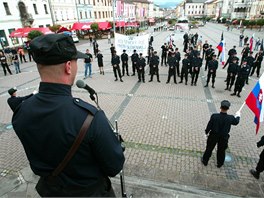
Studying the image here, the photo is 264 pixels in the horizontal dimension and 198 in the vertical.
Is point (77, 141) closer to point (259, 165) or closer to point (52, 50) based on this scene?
point (52, 50)

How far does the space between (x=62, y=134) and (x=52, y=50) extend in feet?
2.12

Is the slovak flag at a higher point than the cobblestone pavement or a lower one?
higher

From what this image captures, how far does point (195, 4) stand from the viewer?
145250 millimetres

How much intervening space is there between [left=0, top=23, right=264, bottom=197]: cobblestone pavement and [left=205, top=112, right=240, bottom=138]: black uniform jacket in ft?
3.52

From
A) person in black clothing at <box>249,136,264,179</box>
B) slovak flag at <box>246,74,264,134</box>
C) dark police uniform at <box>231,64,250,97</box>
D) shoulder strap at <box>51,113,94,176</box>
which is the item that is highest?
shoulder strap at <box>51,113,94,176</box>

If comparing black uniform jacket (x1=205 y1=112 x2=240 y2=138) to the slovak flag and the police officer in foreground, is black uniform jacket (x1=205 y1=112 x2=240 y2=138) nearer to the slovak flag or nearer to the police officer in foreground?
the slovak flag

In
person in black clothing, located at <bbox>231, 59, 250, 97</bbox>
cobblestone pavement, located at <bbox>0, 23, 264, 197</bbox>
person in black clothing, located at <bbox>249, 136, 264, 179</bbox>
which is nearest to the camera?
person in black clothing, located at <bbox>249, 136, 264, 179</bbox>

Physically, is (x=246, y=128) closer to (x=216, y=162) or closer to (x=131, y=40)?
(x=216, y=162)

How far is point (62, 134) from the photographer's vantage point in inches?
58.8

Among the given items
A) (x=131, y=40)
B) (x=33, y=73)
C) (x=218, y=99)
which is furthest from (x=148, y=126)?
(x=33, y=73)

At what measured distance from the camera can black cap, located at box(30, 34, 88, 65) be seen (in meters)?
1.48

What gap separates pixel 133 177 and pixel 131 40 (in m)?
10.9

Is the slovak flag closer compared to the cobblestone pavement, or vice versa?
the slovak flag

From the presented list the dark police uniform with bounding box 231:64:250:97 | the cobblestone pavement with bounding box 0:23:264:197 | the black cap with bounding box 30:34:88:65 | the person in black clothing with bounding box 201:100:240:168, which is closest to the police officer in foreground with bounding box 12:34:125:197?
the black cap with bounding box 30:34:88:65
